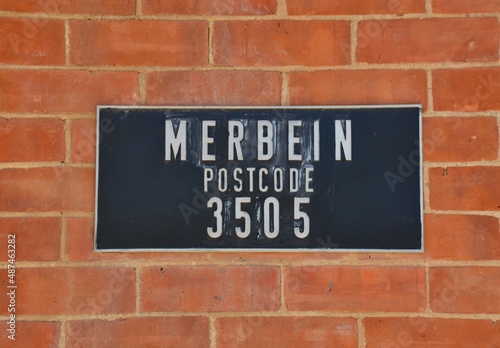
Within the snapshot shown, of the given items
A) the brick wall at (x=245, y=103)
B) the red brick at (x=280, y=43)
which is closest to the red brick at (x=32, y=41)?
the brick wall at (x=245, y=103)

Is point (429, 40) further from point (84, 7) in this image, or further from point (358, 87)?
point (84, 7)

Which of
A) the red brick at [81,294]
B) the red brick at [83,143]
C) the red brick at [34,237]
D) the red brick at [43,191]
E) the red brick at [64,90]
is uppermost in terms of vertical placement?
the red brick at [64,90]

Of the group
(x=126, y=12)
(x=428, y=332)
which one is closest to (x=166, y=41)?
(x=126, y=12)

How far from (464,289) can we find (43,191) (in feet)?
3.26

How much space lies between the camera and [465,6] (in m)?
1.23

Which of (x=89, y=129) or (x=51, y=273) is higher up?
(x=89, y=129)

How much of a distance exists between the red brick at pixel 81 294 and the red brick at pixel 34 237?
4 centimetres

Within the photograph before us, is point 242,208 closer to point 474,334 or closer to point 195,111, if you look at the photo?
point 195,111

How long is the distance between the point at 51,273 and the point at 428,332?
88 cm

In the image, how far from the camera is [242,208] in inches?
47.9

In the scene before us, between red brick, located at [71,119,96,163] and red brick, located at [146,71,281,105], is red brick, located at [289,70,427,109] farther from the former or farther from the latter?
red brick, located at [71,119,96,163]

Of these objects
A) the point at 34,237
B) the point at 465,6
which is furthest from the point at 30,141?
the point at 465,6

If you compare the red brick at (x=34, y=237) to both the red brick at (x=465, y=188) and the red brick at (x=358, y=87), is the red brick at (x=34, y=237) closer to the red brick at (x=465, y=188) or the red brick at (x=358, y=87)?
the red brick at (x=358, y=87)

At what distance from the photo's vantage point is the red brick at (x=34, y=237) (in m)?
1.22
